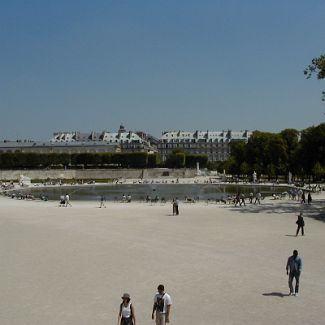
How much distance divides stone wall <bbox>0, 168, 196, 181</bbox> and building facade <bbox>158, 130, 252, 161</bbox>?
60.1 metres

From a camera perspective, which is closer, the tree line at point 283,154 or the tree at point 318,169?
the tree at point 318,169

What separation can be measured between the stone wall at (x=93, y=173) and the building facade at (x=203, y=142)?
60.1 m

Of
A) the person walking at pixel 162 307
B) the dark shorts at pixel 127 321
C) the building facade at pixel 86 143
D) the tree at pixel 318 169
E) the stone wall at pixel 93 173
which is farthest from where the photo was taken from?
the building facade at pixel 86 143

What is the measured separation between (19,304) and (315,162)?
2697 inches

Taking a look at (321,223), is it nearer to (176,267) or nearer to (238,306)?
(176,267)

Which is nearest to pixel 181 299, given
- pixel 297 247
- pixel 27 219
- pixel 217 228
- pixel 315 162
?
pixel 297 247

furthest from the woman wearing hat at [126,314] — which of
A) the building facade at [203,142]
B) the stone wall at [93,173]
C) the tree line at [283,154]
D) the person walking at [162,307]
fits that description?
the building facade at [203,142]

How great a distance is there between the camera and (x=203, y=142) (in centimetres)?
18850

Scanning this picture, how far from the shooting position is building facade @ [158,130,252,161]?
187500 mm

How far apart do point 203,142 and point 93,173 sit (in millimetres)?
73955

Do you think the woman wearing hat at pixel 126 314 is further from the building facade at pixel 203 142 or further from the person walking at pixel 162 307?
the building facade at pixel 203 142

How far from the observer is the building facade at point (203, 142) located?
615ft

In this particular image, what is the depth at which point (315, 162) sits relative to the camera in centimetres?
7588

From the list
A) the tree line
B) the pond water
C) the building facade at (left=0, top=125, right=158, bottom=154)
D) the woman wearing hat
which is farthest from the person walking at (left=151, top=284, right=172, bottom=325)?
the building facade at (left=0, top=125, right=158, bottom=154)
